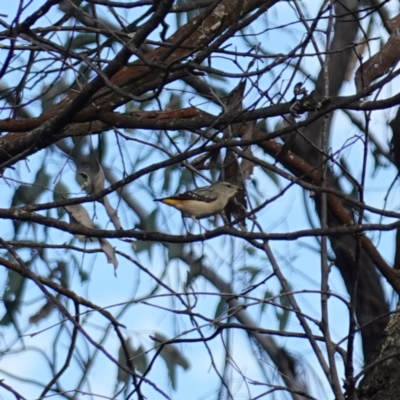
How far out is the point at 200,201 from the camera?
10.4 feet

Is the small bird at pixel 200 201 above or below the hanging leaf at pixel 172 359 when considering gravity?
above

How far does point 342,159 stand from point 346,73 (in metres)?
0.40

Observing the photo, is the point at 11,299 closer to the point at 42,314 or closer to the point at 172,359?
the point at 42,314

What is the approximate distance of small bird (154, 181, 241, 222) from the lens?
293 centimetres

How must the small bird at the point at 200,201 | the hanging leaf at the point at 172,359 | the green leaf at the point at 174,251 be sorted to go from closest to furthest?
the small bird at the point at 200,201 → the hanging leaf at the point at 172,359 → the green leaf at the point at 174,251

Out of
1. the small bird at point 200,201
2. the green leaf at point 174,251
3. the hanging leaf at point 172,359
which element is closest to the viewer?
A: the small bird at point 200,201

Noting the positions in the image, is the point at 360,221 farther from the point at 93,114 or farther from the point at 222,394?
the point at 222,394

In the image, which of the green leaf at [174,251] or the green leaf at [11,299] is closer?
the green leaf at [11,299]

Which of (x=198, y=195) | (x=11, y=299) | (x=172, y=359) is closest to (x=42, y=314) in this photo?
(x=11, y=299)

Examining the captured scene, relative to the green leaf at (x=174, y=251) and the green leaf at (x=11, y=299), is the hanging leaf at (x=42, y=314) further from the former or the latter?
the green leaf at (x=174, y=251)

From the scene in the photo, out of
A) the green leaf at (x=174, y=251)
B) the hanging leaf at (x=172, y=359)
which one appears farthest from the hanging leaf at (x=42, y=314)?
the green leaf at (x=174, y=251)

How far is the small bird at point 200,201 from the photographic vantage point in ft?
9.62

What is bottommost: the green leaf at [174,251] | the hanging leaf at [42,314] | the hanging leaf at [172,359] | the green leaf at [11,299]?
the hanging leaf at [172,359]

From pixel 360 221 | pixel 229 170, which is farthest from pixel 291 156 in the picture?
pixel 360 221
